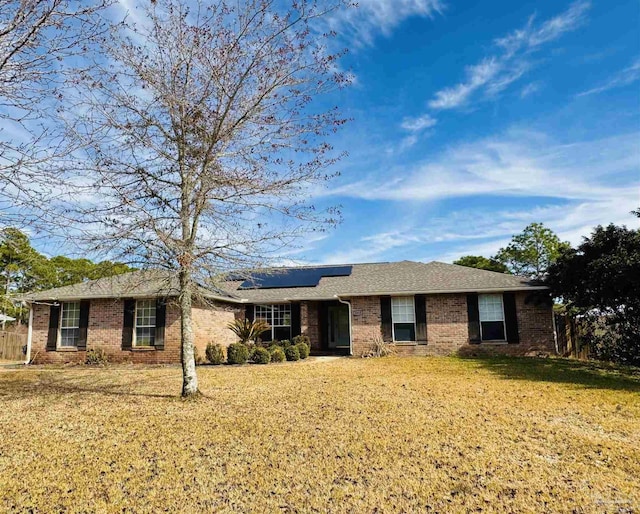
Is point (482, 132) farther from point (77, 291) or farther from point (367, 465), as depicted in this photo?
point (77, 291)

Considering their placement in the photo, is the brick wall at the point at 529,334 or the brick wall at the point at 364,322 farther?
the brick wall at the point at 364,322

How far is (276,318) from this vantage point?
18.5m

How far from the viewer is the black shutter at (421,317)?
15711 millimetres

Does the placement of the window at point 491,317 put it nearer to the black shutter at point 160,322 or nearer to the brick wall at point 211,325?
the brick wall at point 211,325

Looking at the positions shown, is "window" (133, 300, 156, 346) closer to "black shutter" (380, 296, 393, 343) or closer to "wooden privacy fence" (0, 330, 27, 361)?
"wooden privacy fence" (0, 330, 27, 361)

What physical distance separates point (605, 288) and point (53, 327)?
716 inches

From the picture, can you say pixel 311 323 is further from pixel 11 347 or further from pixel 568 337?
pixel 11 347

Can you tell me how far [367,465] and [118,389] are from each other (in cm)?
718

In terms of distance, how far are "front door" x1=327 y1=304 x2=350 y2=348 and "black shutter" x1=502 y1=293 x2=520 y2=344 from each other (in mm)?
6691

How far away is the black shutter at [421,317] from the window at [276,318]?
5.49 meters

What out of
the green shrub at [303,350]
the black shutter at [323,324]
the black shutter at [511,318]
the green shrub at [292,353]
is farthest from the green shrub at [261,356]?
the black shutter at [511,318]

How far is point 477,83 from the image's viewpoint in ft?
42.0

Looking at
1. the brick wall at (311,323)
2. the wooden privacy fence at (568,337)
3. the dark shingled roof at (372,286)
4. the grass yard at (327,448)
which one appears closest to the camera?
the grass yard at (327,448)

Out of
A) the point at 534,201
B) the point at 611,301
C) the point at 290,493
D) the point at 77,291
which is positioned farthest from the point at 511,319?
the point at 77,291
